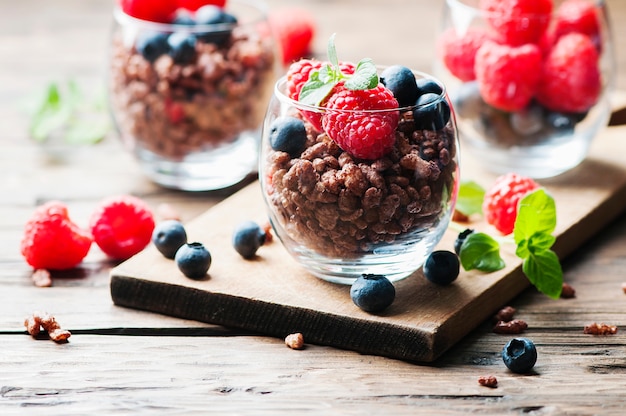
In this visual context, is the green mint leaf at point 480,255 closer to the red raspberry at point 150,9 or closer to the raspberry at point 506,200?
the raspberry at point 506,200

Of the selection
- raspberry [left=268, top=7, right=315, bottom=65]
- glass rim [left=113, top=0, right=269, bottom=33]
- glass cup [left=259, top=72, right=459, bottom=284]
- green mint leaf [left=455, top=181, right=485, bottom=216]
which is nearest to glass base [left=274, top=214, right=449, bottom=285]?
glass cup [left=259, top=72, right=459, bottom=284]

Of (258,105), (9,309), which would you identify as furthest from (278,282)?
(258,105)

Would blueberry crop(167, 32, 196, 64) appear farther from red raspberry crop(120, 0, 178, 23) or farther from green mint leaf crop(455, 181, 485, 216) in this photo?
green mint leaf crop(455, 181, 485, 216)

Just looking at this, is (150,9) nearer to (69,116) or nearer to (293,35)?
(69,116)

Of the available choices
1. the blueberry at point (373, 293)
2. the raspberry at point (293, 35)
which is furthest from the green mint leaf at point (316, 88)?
the raspberry at point (293, 35)

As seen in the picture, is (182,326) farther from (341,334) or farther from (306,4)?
(306,4)

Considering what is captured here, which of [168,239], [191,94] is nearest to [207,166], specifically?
[191,94]
